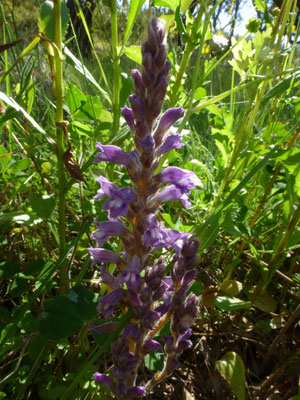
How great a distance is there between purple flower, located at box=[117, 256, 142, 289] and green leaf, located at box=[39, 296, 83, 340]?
0.28m

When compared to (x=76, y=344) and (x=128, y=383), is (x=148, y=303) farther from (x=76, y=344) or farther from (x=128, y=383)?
(x=76, y=344)

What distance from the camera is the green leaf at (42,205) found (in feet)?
4.59

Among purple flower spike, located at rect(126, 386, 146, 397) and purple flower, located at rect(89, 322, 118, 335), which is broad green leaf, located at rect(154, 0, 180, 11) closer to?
purple flower, located at rect(89, 322, 118, 335)

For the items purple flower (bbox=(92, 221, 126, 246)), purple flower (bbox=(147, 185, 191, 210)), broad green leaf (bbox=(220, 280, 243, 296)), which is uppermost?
purple flower (bbox=(147, 185, 191, 210))

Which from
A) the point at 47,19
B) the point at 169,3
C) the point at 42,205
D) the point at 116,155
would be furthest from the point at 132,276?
the point at 169,3

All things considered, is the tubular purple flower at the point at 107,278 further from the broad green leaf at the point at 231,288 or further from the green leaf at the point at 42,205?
the broad green leaf at the point at 231,288

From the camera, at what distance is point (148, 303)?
35.2 inches

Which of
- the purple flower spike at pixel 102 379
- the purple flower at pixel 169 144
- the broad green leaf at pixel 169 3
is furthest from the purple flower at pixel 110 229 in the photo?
the broad green leaf at pixel 169 3

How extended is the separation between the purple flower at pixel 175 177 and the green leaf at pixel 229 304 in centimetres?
69

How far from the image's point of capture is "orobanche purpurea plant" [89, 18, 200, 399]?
2.90 feet

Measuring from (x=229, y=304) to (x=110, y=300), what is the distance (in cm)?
70

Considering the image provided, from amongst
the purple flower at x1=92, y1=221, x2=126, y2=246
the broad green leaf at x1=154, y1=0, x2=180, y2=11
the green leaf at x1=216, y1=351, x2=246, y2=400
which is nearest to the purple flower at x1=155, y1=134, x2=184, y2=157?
the purple flower at x1=92, y1=221, x2=126, y2=246

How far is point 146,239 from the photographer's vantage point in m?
0.92

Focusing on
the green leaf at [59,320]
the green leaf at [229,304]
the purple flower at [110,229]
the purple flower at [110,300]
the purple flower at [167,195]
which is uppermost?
the purple flower at [167,195]
